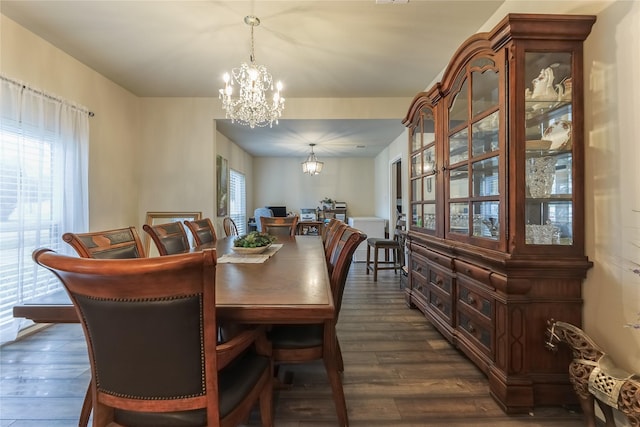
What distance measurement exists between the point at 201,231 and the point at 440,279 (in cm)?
222

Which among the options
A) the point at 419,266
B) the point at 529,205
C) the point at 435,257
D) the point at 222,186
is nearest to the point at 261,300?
the point at 529,205

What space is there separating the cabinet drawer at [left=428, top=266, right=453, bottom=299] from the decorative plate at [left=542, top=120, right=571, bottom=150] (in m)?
1.07

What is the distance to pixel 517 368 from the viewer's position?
5.02 ft

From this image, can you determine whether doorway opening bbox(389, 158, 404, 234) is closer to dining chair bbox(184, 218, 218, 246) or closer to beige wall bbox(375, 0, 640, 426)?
dining chair bbox(184, 218, 218, 246)

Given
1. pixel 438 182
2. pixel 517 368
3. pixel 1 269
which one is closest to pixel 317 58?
pixel 438 182

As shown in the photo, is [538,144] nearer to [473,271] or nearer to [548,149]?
[548,149]

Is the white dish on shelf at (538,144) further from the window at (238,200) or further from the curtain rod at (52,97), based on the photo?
the window at (238,200)

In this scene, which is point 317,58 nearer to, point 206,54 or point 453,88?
point 206,54

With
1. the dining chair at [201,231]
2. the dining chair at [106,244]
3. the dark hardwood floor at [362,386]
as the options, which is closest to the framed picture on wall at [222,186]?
the dining chair at [201,231]

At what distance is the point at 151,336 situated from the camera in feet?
2.63

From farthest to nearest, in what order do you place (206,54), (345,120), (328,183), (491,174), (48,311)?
(328,183)
(345,120)
(206,54)
(491,174)
(48,311)

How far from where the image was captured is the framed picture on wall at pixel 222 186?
4.34m

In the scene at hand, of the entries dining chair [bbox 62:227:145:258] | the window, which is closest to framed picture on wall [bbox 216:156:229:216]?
the window

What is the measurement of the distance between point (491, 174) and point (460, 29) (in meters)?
1.42
